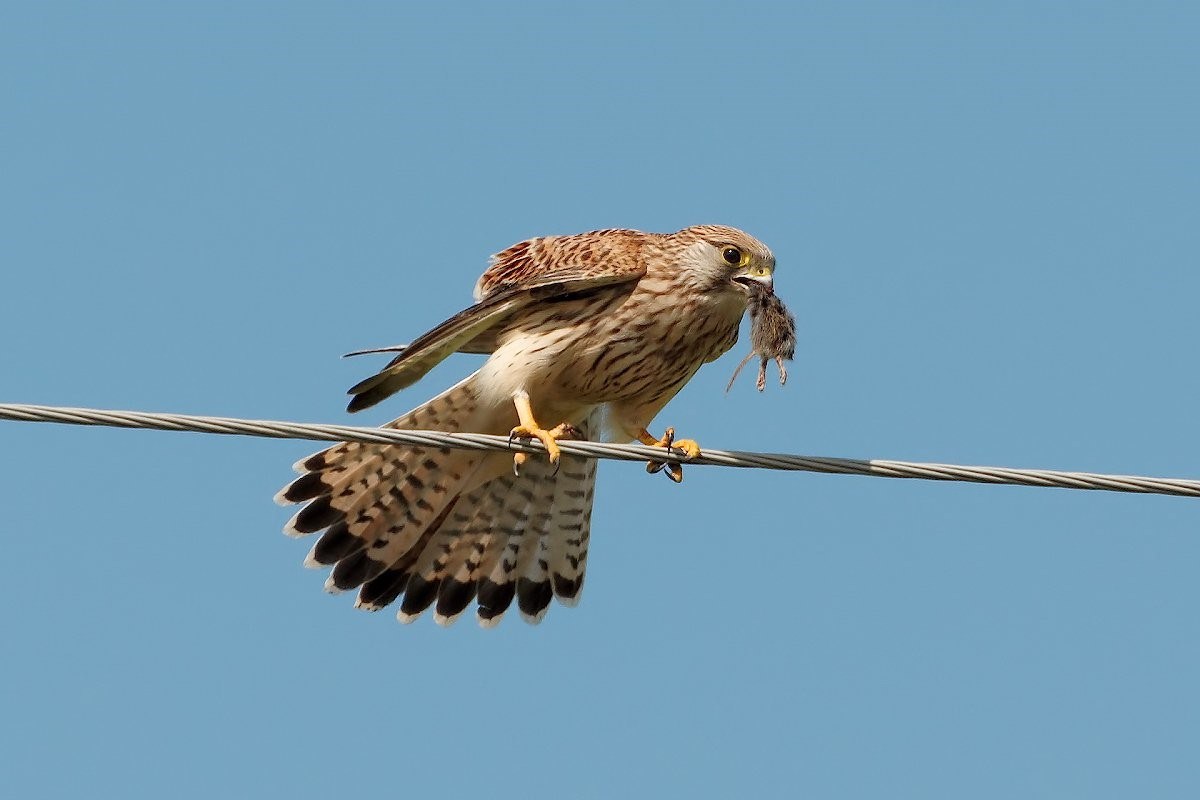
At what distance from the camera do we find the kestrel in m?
6.45

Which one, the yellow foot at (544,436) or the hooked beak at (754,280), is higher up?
the hooked beak at (754,280)

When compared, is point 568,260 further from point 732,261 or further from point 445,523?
point 445,523

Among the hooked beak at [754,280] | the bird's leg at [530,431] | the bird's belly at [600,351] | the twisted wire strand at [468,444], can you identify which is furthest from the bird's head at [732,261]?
the twisted wire strand at [468,444]

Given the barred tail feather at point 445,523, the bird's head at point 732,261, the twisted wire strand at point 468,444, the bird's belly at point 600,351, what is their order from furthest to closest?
the barred tail feather at point 445,523 → the bird's head at point 732,261 → the bird's belly at point 600,351 → the twisted wire strand at point 468,444

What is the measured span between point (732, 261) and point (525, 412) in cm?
100

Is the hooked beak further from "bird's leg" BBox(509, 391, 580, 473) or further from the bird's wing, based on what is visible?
"bird's leg" BBox(509, 391, 580, 473)

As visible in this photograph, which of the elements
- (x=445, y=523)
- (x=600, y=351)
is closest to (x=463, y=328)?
(x=600, y=351)

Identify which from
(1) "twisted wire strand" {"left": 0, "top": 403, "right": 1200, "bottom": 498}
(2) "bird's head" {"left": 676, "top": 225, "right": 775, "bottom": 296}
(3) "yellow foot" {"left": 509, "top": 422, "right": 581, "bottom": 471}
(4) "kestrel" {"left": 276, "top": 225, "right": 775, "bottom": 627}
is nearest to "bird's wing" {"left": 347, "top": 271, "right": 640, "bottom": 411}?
(4) "kestrel" {"left": 276, "top": 225, "right": 775, "bottom": 627}

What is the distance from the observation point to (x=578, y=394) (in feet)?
21.9

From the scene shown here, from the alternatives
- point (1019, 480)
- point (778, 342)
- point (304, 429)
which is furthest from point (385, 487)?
point (1019, 480)

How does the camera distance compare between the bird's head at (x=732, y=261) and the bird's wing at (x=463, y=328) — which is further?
the bird's head at (x=732, y=261)

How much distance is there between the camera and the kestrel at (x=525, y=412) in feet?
21.2

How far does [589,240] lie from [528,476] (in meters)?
1.14

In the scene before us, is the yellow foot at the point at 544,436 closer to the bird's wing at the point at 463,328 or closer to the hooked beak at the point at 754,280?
the bird's wing at the point at 463,328
